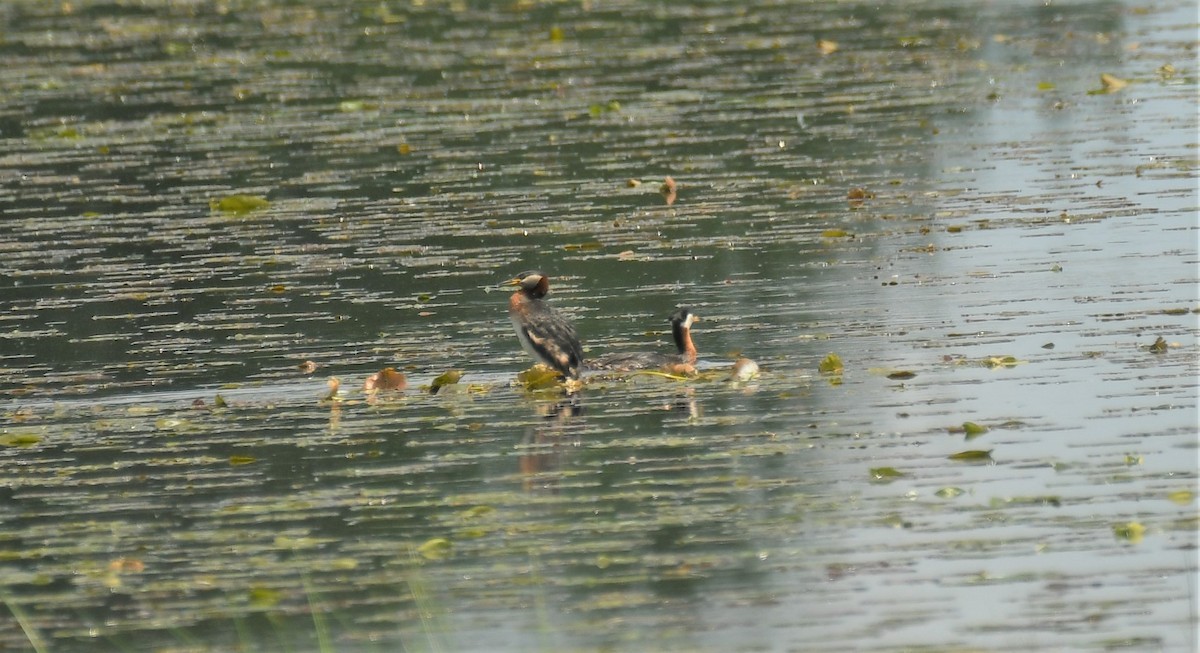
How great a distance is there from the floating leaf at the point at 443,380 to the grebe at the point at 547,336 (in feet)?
1.62

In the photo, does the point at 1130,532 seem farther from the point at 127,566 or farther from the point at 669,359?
the point at 127,566

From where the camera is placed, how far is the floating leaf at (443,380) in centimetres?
1245

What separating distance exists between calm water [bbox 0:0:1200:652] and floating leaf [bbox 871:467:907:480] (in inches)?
4.7

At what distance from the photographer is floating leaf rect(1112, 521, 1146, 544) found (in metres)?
8.84

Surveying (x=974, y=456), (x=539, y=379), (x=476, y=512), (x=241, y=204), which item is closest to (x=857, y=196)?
(x=241, y=204)

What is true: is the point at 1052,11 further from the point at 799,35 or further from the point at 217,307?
the point at 217,307

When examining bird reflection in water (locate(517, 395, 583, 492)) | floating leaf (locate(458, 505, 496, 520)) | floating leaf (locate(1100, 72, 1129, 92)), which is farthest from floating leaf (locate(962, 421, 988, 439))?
floating leaf (locate(1100, 72, 1129, 92))

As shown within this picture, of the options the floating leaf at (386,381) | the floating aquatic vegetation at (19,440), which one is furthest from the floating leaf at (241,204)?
the floating aquatic vegetation at (19,440)

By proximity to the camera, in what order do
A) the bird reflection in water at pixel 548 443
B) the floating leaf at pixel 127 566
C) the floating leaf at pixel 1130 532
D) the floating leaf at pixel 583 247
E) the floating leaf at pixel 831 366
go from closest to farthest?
the floating leaf at pixel 1130 532 → the floating leaf at pixel 127 566 → the bird reflection in water at pixel 548 443 → the floating leaf at pixel 831 366 → the floating leaf at pixel 583 247

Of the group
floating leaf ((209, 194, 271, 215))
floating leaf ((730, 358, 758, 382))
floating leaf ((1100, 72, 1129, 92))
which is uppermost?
floating leaf ((1100, 72, 1129, 92))

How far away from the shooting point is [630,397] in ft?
40.2

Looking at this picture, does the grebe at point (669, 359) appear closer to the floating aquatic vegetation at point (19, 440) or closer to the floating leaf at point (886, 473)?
the floating leaf at point (886, 473)

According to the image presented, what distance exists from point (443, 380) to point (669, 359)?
134 centimetres

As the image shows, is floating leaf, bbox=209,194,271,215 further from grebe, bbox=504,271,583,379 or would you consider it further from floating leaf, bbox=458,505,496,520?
floating leaf, bbox=458,505,496,520
